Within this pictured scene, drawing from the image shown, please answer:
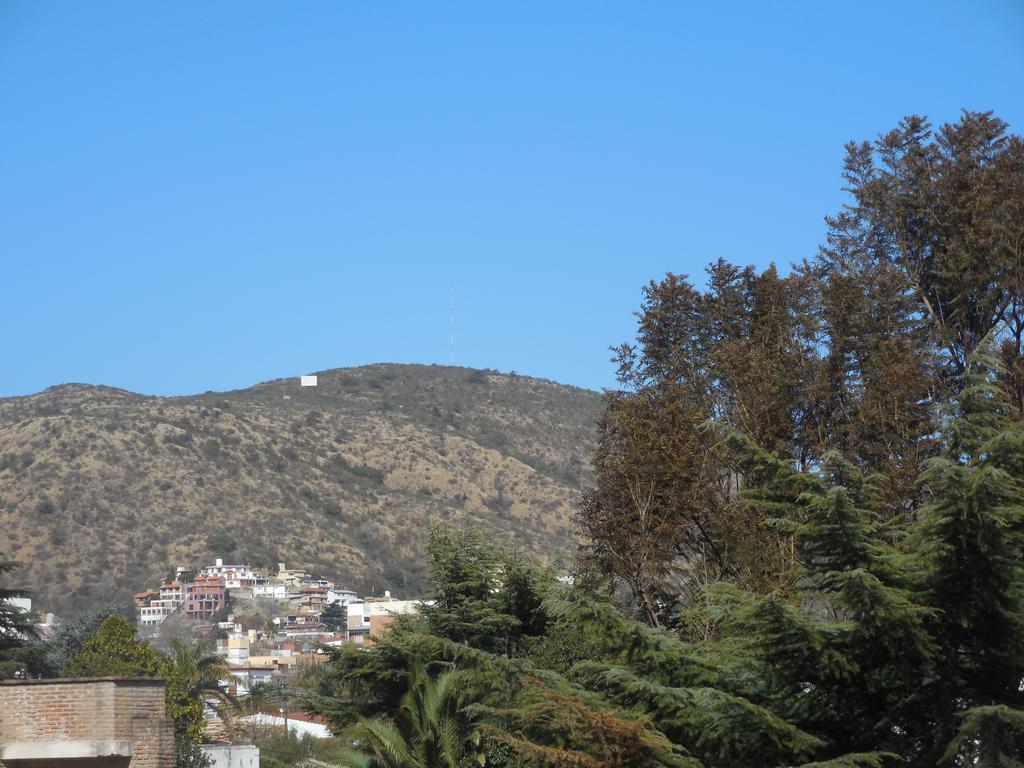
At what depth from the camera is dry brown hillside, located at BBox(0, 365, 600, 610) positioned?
89.1m

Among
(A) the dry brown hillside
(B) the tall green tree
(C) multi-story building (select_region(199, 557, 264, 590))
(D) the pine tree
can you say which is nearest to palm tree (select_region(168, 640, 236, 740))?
(B) the tall green tree

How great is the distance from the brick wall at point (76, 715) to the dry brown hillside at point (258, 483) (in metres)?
67.3

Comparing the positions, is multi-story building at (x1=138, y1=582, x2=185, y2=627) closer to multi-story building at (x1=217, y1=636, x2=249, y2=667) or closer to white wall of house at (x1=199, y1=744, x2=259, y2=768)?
multi-story building at (x1=217, y1=636, x2=249, y2=667)

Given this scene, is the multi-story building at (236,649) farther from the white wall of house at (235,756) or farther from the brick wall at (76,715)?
the brick wall at (76,715)

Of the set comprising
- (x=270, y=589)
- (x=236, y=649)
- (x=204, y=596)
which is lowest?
(x=236, y=649)

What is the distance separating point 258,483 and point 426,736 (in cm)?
7663

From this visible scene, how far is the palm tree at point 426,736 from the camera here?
944 inches

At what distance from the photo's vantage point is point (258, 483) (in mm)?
99375

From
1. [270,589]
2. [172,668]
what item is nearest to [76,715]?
[172,668]

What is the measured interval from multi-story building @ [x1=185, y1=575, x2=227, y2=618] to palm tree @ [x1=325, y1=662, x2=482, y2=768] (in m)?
71.5

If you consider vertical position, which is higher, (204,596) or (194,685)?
(204,596)

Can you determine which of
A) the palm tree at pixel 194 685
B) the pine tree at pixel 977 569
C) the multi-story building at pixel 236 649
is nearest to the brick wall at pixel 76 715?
the pine tree at pixel 977 569

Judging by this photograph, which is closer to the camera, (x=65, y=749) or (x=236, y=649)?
(x=65, y=749)

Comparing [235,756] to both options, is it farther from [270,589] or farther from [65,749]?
[270,589]
